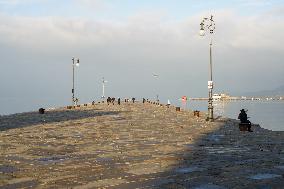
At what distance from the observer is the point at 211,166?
36.8 feet

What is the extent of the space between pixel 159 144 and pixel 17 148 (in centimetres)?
554

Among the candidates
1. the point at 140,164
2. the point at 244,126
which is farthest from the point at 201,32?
the point at 140,164

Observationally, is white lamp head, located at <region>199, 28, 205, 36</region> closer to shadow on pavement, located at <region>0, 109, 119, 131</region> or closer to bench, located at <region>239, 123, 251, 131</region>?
bench, located at <region>239, 123, 251, 131</region>

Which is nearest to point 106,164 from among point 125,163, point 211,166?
point 125,163

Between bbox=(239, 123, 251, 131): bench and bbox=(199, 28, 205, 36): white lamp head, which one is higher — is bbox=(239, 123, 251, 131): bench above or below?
below

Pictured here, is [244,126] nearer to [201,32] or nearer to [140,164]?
[201,32]

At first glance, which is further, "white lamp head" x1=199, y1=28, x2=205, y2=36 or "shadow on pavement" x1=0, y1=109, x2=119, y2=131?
"white lamp head" x1=199, y1=28, x2=205, y2=36

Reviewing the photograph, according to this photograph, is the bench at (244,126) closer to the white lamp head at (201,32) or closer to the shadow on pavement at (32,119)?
the white lamp head at (201,32)

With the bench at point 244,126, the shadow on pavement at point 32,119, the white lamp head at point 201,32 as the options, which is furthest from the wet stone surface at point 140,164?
the white lamp head at point 201,32

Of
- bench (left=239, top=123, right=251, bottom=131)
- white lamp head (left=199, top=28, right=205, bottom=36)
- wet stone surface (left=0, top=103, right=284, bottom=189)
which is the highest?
white lamp head (left=199, top=28, right=205, bottom=36)

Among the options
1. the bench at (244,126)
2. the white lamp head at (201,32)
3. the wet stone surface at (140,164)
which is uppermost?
the white lamp head at (201,32)

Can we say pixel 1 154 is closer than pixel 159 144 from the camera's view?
Yes

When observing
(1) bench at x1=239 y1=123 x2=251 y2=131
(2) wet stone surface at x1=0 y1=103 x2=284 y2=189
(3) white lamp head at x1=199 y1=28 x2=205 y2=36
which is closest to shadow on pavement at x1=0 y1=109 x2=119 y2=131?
(2) wet stone surface at x1=0 y1=103 x2=284 y2=189

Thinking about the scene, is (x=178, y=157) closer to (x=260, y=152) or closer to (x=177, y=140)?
(x=260, y=152)
